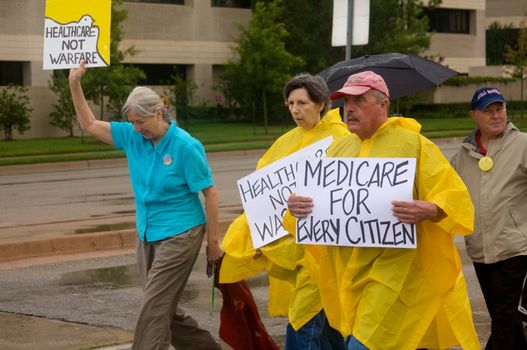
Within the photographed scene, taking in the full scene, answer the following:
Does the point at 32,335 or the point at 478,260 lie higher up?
the point at 478,260

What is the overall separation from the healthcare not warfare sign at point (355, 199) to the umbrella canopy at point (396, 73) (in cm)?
327

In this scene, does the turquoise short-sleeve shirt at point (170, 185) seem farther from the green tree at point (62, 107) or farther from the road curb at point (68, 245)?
the green tree at point (62, 107)

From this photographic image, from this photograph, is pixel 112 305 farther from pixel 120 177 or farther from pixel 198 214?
pixel 120 177

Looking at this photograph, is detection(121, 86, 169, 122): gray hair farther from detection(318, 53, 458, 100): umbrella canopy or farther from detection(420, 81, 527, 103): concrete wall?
detection(420, 81, 527, 103): concrete wall

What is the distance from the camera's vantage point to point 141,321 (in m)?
6.43

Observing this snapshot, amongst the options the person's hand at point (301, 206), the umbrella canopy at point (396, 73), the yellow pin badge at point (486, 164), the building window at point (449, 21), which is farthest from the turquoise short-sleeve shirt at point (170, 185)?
the building window at point (449, 21)

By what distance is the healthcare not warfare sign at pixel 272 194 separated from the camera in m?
6.46

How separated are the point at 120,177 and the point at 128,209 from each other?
22.6 ft

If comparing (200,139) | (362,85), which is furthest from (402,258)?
(200,139)

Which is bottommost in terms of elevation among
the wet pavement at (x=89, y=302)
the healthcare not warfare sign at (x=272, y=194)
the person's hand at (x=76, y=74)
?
the wet pavement at (x=89, y=302)

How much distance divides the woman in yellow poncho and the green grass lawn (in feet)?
69.1

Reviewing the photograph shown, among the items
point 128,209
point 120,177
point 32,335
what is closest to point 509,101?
point 120,177

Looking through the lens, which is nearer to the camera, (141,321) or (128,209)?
(141,321)

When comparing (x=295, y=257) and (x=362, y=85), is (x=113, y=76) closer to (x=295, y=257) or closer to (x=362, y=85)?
(x=295, y=257)
